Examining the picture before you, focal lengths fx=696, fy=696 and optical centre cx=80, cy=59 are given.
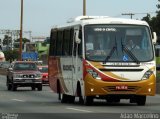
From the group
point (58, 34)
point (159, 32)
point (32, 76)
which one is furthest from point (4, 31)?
point (58, 34)

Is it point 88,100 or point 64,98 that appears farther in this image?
point 64,98

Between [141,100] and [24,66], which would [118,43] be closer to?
[141,100]

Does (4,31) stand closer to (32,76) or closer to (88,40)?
(32,76)

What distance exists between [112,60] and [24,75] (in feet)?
64.6

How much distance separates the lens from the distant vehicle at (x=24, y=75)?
4278 centimetres

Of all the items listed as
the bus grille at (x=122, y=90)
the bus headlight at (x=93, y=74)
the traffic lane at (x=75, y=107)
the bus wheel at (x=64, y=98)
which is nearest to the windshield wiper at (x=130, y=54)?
the bus grille at (x=122, y=90)

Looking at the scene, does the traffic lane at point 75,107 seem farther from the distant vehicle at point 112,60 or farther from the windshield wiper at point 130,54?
the windshield wiper at point 130,54

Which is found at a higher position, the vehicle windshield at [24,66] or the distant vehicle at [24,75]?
the vehicle windshield at [24,66]

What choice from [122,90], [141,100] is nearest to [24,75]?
[141,100]

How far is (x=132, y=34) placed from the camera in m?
24.2

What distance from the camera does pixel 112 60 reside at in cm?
2370

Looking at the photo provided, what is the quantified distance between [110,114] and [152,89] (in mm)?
4405

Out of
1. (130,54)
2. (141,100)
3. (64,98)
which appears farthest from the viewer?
(64,98)

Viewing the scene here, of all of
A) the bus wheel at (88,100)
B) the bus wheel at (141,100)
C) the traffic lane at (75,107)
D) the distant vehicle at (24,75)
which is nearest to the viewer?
the traffic lane at (75,107)
